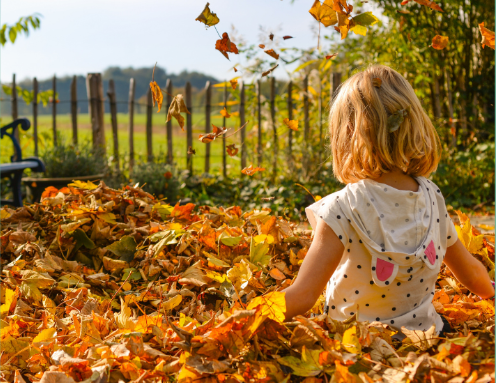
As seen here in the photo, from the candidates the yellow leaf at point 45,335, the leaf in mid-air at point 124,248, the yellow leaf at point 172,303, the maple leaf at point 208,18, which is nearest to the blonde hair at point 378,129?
the maple leaf at point 208,18

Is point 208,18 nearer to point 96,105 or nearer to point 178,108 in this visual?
point 178,108

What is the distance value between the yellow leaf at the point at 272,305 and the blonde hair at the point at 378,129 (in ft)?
1.67

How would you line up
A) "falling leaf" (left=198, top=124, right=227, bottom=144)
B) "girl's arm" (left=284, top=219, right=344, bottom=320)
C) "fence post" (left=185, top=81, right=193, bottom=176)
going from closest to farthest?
1. "girl's arm" (left=284, top=219, right=344, bottom=320)
2. "falling leaf" (left=198, top=124, right=227, bottom=144)
3. "fence post" (left=185, top=81, right=193, bottom=176)

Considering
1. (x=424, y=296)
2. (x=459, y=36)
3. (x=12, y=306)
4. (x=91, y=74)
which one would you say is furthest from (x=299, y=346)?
(x=459, y=36)

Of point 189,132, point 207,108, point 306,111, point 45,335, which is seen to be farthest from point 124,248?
point 306,111

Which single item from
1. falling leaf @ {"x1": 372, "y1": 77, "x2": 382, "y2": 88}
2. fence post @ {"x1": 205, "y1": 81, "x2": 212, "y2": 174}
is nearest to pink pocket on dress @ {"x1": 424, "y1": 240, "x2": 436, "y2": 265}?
falling leaf @ {"x1": 372, "y1": 77, "x2": 382, "y2": 88}

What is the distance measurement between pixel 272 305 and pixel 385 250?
0.39 m

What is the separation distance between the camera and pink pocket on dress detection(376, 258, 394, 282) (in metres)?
1.32

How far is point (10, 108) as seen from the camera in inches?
271

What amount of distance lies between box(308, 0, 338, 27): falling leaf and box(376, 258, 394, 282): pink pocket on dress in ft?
2.33

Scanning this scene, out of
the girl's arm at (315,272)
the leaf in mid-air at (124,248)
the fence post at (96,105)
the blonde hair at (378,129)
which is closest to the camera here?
the girl's arm at (315,272)

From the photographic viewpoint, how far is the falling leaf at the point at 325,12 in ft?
4.13

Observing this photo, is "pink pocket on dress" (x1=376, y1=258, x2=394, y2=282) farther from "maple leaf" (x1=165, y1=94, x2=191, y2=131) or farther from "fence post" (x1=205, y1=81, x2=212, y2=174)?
"fence post" (x1=205, y1=81, x2=212, y2=174)

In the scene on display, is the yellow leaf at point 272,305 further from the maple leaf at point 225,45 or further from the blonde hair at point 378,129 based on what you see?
the maple leaf at point 225,45
